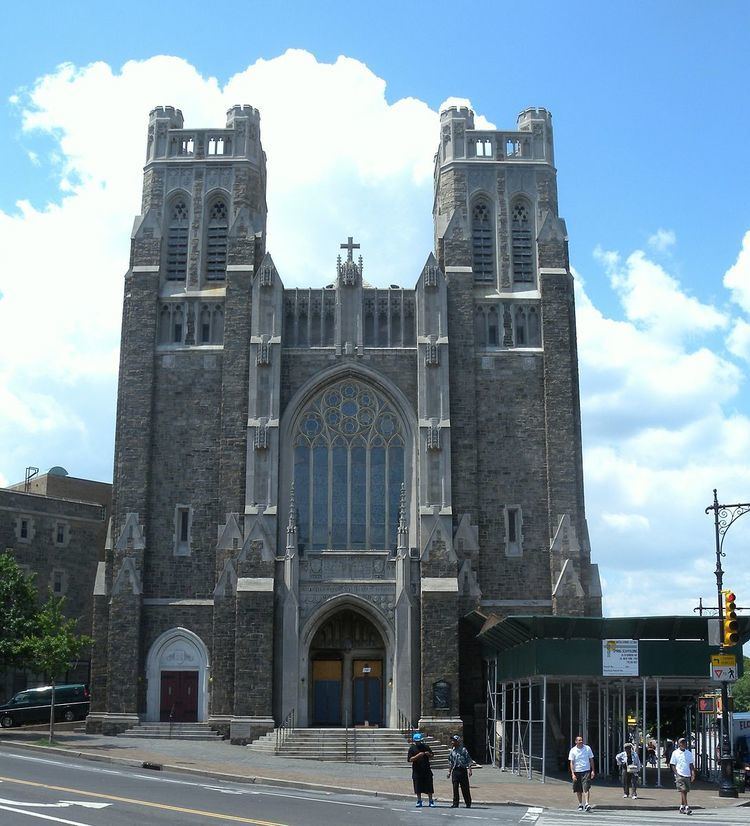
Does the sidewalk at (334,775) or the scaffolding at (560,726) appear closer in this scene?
the sidewalk at (334,775)

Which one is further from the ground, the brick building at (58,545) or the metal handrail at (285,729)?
the brick building at (58,545)

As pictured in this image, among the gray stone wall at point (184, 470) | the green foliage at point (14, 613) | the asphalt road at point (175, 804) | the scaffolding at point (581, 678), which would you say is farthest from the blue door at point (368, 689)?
the asphalt road at point (175, 804)

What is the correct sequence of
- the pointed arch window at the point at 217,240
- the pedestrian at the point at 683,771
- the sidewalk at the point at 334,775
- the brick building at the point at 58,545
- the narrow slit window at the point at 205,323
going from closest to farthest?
the pedestrian at the point at 683,771 < the sidewalk at the point at 334,775 < the narrow slit window at the point at 205,323 < the pointed arch window at the point at 217,240 < the brick building at the point at 58,545

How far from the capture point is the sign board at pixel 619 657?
2916cm

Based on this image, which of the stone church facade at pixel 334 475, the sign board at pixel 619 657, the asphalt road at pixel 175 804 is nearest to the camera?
the asphalt road at pixel 175 804

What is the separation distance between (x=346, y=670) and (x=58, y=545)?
22182 millimetres

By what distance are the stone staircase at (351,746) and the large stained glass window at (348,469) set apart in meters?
7.73

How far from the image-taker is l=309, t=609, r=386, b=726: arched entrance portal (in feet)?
139

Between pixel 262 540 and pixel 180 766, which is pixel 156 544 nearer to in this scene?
pixel 262 540

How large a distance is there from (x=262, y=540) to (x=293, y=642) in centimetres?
381

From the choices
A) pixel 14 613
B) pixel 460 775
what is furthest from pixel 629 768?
pixel 14 613

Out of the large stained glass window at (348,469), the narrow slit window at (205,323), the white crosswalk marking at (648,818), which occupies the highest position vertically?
the narrow slit window at (205,323)

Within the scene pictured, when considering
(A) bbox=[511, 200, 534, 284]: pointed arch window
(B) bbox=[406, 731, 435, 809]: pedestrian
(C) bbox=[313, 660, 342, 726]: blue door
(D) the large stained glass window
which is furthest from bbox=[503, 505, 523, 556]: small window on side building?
(B) bbox=[406, 731, 435, 809]: pedestrian

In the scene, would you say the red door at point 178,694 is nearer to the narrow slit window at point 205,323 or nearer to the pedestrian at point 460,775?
the narrow slit window at point 205,323
